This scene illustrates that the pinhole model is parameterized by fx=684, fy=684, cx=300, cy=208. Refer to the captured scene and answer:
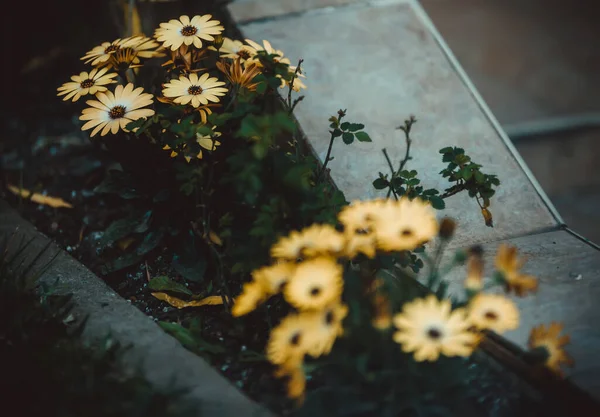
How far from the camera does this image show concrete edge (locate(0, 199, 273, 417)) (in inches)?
56.3

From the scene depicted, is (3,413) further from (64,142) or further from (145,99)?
(64,142)

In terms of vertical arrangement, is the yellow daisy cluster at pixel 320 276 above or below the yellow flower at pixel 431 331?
above

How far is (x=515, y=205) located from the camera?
6.94 ft

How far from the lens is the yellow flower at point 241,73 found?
1.76 meters

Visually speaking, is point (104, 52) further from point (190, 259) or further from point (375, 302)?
point (375, 302)

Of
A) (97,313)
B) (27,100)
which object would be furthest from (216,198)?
(27,100)

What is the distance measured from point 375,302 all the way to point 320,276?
14 centimetres

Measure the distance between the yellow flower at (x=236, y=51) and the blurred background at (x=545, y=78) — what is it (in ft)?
5.89

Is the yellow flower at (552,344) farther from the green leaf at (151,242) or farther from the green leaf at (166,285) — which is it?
the green leaf at (151,242)

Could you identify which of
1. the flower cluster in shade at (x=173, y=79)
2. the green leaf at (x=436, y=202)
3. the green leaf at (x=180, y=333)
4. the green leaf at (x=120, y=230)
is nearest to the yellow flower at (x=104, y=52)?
the flower cluster in shade at (x=173, y=79)

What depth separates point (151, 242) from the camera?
6.68 feet

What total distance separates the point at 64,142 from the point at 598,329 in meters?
2.21

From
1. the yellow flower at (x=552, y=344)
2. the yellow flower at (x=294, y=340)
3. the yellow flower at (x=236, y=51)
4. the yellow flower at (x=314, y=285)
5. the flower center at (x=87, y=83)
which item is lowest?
the yellow flower at (x=552, y=344)

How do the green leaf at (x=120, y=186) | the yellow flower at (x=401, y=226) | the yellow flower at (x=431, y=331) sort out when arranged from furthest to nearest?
the green leaf at (x=120, y=186) < the yellow flower at (x=401, y=226) < the yellow flower at (x=431, y=331)
